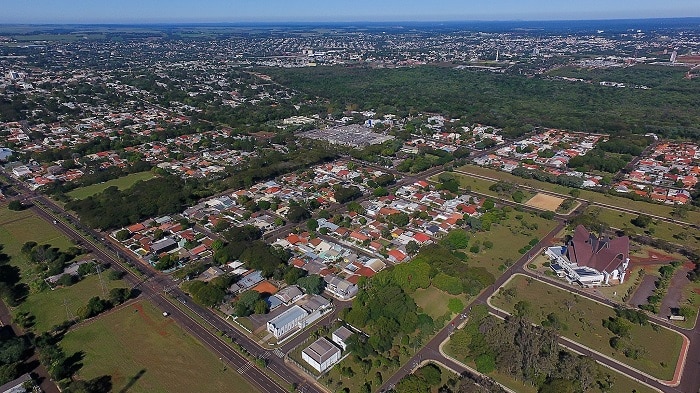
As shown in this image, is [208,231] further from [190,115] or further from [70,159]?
[190,115]

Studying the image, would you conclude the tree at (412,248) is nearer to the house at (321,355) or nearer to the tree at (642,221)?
the house at (321,355)

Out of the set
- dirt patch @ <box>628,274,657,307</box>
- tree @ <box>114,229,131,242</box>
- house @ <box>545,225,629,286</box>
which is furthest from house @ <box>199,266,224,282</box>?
dirt patch @ <box>628,274,657,307</box>

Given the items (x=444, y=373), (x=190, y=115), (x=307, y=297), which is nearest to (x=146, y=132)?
(x=190, y=115)

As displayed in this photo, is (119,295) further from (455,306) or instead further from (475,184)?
(475,184)

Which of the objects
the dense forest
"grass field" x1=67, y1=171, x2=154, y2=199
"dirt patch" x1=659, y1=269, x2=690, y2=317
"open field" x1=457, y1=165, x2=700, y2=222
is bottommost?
"dirt patch" x1=659, y1=269, x2=690, y2=317

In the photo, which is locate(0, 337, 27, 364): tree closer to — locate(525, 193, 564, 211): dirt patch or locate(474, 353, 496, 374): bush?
locate(474, 353, 496, 374): bush
